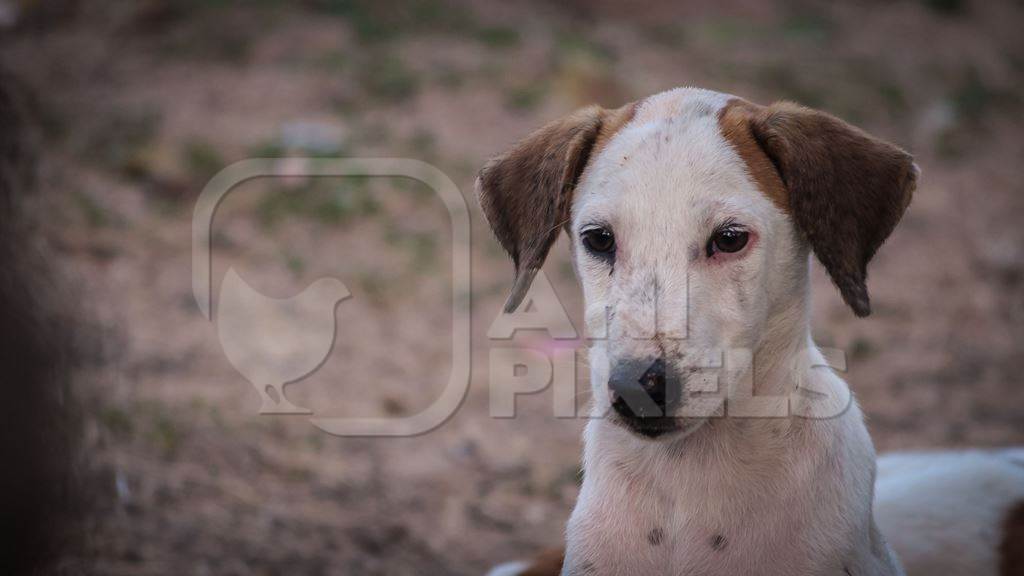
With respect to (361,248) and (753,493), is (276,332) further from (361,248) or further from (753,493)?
(753,493)

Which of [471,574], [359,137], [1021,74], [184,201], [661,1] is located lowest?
[471,574]

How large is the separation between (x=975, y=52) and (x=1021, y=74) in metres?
0.63

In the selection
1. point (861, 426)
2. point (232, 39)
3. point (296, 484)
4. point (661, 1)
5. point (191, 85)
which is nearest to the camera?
point (861, 426)

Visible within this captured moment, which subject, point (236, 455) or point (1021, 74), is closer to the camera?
point (236, 455)

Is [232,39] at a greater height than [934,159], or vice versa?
[232,39]

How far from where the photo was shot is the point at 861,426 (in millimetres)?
3531

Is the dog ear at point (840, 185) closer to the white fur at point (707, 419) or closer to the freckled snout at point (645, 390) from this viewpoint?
the white fur at point (707, 419)

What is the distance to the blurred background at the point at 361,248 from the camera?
488 cm

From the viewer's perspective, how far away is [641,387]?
2951 mm

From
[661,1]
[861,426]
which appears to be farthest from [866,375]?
[661,1]

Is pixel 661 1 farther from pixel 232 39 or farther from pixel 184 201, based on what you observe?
pixel 184 201

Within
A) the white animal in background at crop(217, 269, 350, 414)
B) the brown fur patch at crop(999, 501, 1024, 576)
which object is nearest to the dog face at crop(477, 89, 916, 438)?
the brown fur patch at crop(999, 501, 1024, 576)

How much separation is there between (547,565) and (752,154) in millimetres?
1718

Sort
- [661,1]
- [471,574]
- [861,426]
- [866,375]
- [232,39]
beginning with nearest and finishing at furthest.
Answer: [861,426]
[471,574]
[866,375]
[232,39]
[661,1]
